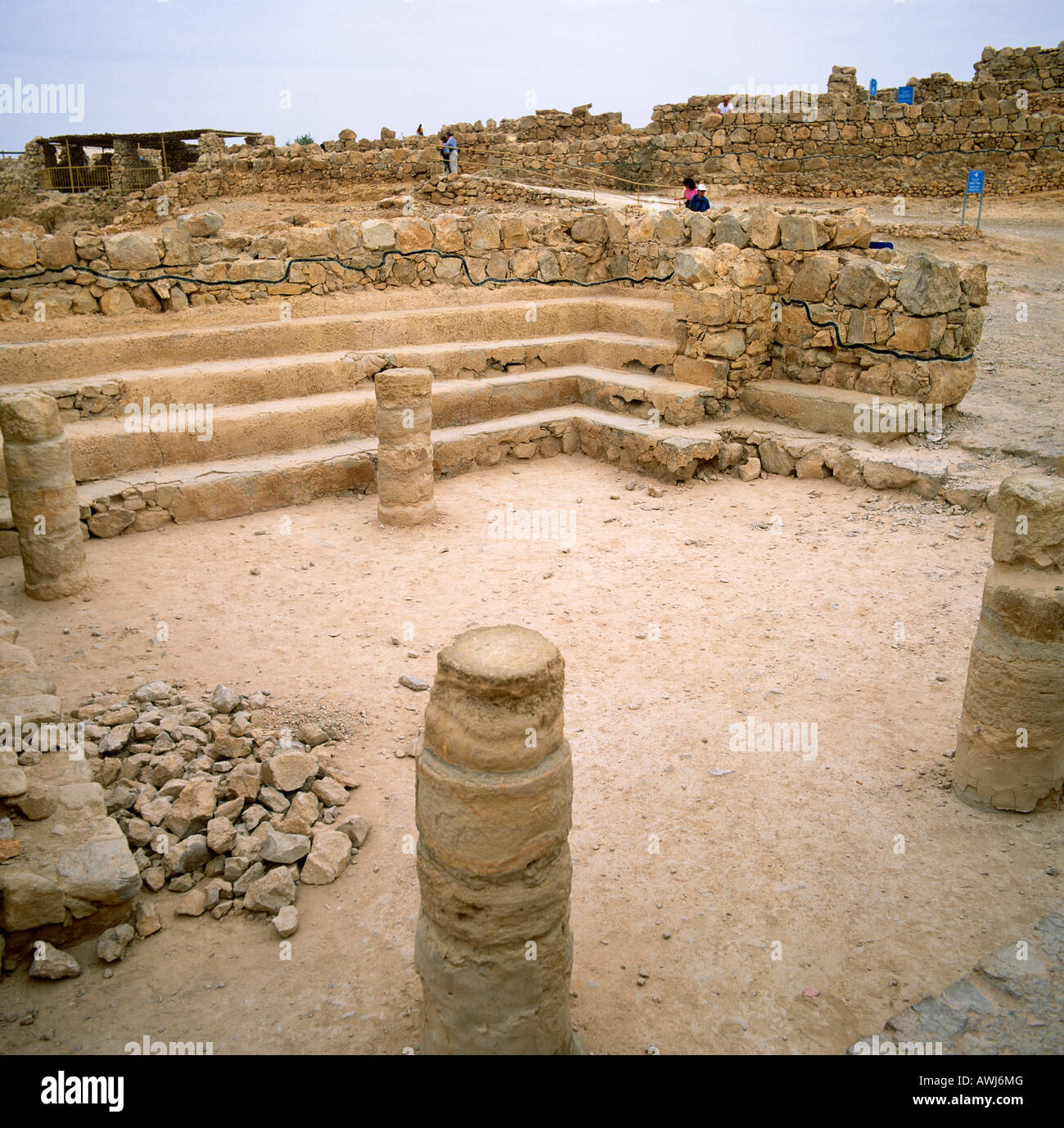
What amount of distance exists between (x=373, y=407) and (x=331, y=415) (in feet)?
1.66

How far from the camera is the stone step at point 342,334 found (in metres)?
8.50

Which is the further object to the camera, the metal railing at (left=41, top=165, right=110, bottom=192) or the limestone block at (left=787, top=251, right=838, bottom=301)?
the metal railing at (left=41, top=165, right=110, bottom=192)

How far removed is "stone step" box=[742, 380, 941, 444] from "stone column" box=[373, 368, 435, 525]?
12.9 feet

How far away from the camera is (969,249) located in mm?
14125

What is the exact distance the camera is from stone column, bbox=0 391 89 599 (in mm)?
6238

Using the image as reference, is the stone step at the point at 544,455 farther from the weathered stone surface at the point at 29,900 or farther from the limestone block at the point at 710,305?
the weathered stone surface at the point at 29,900

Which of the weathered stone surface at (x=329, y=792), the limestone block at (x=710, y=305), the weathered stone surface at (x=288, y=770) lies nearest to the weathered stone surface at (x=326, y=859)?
the weathered stone surface at (x=329, y=792)

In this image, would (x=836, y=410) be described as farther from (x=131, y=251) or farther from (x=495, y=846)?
(x=495, y=846)

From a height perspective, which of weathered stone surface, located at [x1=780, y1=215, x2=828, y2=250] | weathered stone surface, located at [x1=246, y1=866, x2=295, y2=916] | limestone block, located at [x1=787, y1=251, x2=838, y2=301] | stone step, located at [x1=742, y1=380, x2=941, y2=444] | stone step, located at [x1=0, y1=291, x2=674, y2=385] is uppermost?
weathered stone surface, located at [x1=780, y1=215, x2=828, y2=250]

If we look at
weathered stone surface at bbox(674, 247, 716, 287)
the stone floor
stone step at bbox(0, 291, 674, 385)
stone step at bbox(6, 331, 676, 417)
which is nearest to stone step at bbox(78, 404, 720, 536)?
stone step at bbox(6, 331, 676, 417)

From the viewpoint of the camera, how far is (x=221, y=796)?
4367 millimetres

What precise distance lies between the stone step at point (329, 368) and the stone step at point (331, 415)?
0.42 ft

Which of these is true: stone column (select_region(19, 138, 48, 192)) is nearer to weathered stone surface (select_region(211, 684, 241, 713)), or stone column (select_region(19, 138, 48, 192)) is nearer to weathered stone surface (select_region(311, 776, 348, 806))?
weathered stone surface (select_region(211, 684, 241, 713))

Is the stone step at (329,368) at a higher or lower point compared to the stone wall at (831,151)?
lower
